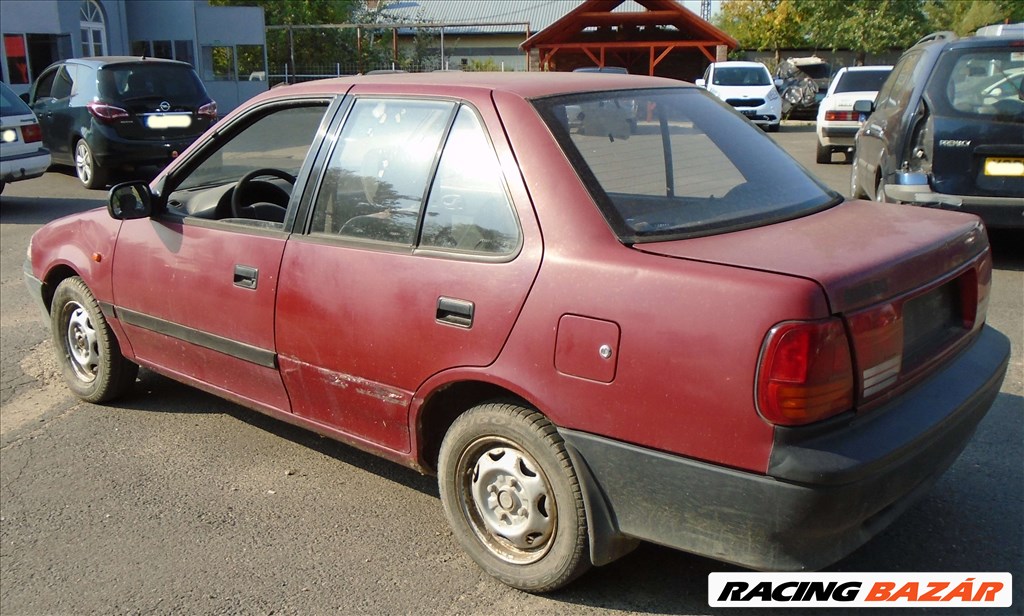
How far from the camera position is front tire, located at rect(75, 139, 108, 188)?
Answer: 13.1 metres

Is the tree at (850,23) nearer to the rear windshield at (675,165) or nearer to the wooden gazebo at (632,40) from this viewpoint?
the wooden gazebo at (632,40)

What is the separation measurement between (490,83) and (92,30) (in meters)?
25.8

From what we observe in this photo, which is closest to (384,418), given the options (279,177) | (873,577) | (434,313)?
(434,313)

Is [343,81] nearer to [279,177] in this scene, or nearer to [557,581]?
[279,177]

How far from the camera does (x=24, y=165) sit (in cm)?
1160

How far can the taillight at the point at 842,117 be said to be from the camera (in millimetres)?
15734

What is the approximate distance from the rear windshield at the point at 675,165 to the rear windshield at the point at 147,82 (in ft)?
36.5

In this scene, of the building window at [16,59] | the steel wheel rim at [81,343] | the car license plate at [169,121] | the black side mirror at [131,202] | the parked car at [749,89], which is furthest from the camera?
the parked car at [749,89]

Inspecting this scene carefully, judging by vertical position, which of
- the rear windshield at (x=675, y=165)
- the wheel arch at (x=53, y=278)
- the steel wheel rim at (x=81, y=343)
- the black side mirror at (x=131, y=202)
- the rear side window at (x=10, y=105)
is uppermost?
the rear windshield at (x=675, y=165)

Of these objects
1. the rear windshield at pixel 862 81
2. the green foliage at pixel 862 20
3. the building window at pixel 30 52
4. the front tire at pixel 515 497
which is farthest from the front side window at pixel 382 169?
the green foliage at pixel 862 20

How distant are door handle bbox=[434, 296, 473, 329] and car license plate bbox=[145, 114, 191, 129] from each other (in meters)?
11.3

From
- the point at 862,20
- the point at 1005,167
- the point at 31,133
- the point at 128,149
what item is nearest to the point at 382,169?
the point at 1005,167

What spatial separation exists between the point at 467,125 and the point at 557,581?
1639 millimetres

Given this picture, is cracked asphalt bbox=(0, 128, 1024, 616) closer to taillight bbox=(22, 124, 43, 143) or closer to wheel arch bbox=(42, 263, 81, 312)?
wheel arch bbox=(42, 263, 81, 312)
